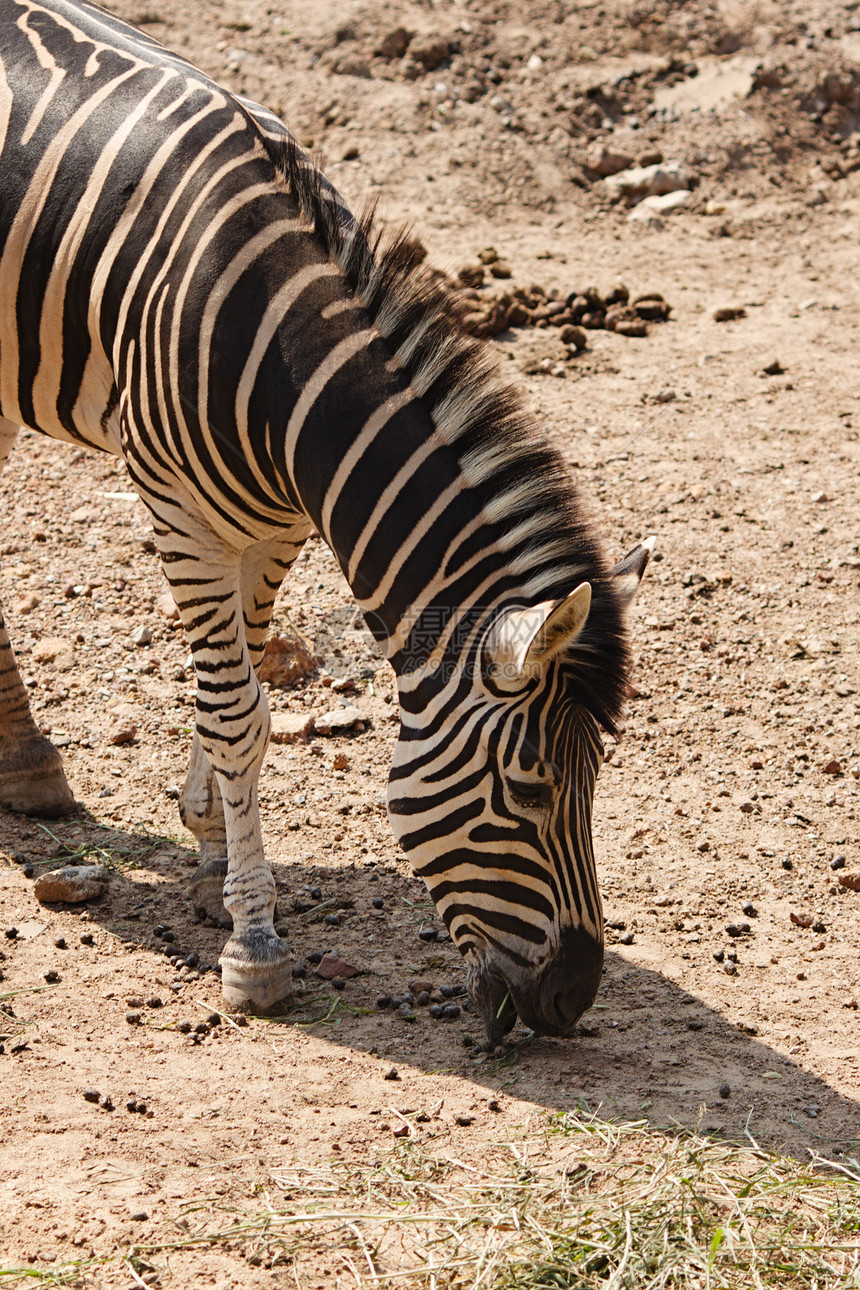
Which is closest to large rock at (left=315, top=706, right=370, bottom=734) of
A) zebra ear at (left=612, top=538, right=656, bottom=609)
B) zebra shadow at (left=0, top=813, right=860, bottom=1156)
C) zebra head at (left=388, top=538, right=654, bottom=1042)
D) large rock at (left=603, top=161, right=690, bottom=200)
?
zebra shadow at (left=0, top=813, right=860, bottom=1156)

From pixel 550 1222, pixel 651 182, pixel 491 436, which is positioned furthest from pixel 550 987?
pixel 651 182

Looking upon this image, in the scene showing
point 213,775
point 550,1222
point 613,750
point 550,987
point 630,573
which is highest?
point 630,573

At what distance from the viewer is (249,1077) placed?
14.1 feet

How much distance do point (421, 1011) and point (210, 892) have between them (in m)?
1.20

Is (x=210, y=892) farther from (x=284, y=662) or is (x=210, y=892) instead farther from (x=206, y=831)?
(x=284, y=662)

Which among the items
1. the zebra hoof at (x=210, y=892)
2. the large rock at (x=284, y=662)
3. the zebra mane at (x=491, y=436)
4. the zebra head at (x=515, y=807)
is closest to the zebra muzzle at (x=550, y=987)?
the zebra head at (x=515, y=807)

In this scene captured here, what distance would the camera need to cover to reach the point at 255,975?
4.64 m

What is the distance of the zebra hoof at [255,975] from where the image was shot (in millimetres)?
4656

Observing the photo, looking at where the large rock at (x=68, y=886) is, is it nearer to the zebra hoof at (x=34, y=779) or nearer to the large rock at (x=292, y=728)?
the zebra hoof at (x=34, y=779)

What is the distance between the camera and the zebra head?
12.4ft

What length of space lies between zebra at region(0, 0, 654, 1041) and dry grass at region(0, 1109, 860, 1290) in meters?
0.53

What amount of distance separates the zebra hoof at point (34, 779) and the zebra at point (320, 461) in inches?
57.1

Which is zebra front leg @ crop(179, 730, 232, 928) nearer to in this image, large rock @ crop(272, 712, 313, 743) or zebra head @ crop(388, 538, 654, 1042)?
large rock @ crop(272, 712, 313, 743)

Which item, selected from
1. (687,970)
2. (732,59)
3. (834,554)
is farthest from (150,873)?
(732,59)
